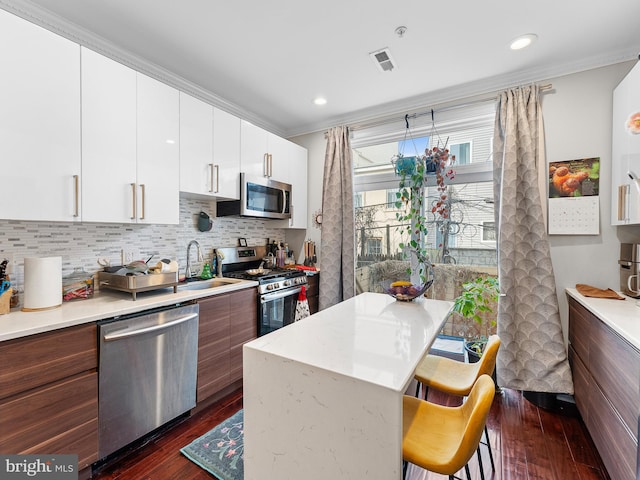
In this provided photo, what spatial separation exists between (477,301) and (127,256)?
2.83m

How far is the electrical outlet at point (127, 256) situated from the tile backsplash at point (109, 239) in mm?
23

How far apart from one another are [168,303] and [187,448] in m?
0.89

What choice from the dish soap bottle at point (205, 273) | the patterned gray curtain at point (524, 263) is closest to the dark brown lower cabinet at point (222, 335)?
the dish soap bottle at point (205, 273)

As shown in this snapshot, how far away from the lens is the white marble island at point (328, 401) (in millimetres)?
890

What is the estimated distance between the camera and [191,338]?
2.04m

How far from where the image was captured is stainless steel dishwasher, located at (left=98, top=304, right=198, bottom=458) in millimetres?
1598

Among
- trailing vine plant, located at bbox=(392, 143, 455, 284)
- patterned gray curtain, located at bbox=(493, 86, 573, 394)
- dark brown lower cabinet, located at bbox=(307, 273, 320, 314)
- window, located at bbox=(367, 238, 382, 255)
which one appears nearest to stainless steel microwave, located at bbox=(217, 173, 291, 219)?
dark brown lower cabinet, located at bbox=(307, 273, 320, 314)

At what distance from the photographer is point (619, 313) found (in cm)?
159

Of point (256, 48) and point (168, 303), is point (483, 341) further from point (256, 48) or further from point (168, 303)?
point (256, 48)

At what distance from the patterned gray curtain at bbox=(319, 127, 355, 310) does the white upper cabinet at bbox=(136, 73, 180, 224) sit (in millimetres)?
1589

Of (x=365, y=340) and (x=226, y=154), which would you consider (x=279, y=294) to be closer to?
(x=226, y=154)

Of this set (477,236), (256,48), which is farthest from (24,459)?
(477,236)

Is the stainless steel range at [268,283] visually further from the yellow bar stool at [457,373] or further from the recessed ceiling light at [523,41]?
the recessed ceiling light at [523,41]

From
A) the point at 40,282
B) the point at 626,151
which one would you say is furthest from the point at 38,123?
the point at 626,151
